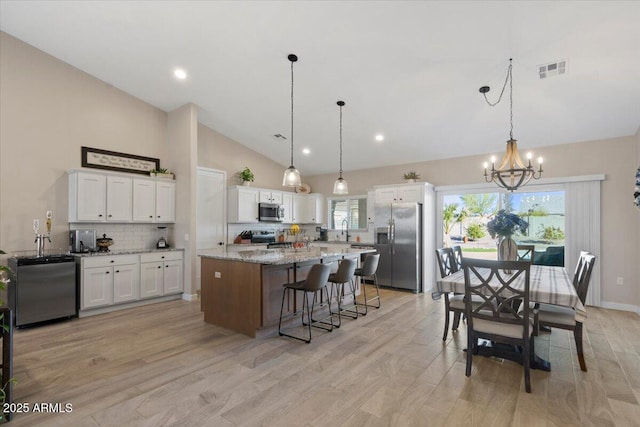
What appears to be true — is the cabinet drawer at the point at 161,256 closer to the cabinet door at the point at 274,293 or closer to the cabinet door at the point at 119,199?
the cabinet door at the point at 119,199

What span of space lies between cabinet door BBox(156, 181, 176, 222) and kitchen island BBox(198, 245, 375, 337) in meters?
1.86

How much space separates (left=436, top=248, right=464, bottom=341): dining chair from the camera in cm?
345

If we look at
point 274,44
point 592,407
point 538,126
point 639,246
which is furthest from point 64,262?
point 639,246

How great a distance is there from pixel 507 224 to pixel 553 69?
192 centimetres

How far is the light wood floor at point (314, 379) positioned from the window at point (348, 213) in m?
3.82

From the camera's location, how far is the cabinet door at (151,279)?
16.8 feet

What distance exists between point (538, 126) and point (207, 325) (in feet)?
18.5

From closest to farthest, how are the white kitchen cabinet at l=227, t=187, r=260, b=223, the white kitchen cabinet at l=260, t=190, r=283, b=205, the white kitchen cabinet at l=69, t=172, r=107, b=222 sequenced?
the white kitchen cabinet at l=69, t=172, r=107, b=222 < the white kitchen cabinet at l=227, t=187, r=260, b=223 < the white kitchen cabinet at l=260, t=190, r=283, b=205

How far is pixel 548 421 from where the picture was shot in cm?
216

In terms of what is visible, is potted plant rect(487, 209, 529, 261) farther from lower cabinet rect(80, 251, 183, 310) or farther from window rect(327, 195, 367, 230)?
lower cabinet rect(80, 251, 183, 310)

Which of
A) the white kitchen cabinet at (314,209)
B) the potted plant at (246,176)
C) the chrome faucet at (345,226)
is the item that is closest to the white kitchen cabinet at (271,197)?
the potted plant at (246,176)

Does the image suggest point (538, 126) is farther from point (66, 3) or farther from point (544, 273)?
point (66, 3)

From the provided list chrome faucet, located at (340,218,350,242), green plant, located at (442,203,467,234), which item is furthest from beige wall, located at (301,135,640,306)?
chrome faucet, located at (340,218,350,242)

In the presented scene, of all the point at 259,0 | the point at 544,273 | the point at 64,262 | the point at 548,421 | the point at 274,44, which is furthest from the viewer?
the point at 64,262
